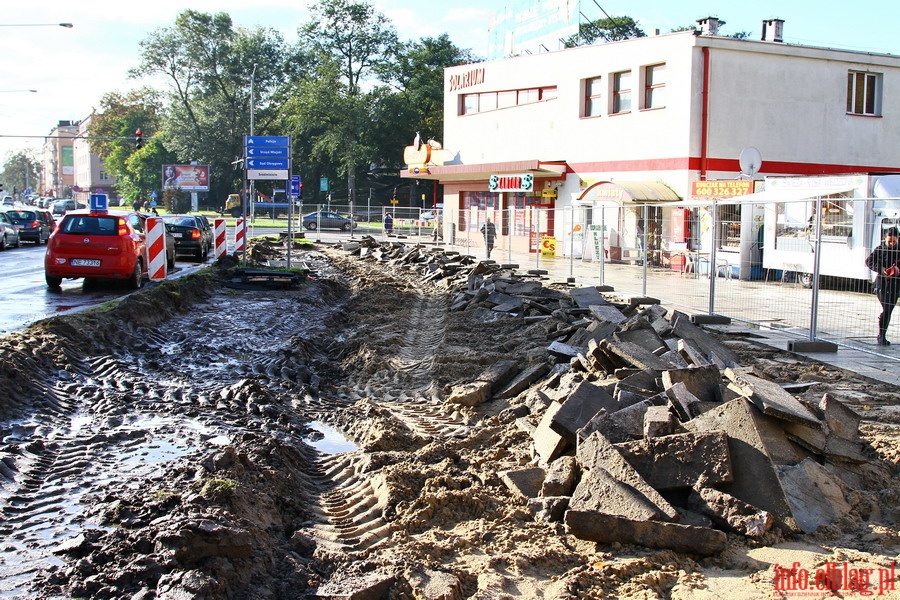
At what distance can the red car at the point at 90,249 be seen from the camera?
17484mm

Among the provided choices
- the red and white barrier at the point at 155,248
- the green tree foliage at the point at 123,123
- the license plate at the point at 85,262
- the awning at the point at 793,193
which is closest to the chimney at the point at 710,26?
the awning at the point at 793,193

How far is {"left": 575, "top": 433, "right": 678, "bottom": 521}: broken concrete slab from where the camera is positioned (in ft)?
16.4

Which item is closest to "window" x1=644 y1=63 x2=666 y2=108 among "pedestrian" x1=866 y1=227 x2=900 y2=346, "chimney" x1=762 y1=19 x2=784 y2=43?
"chimney" x1=762 y1=19 x2=784 y2=43

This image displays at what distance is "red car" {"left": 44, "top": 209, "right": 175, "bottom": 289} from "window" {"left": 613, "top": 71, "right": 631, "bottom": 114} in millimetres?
19987

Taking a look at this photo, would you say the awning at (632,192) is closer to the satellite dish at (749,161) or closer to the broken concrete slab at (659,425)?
the satellite dish at (749,161)

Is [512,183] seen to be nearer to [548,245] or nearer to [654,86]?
[548,245]

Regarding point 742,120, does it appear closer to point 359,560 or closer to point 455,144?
point 455,144

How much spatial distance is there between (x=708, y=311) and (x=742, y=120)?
1705cm

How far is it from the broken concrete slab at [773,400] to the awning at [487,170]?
27133 millimetres

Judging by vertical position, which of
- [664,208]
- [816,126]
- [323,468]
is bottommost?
[323,468]

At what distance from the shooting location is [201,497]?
5066mm

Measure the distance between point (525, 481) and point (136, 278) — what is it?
14.8 metres

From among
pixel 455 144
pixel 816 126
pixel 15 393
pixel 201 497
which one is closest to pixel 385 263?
pixel 455 144

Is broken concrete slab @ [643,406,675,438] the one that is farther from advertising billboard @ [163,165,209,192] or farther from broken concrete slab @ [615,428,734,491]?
advertising billboard @ [163,165,209,192]
